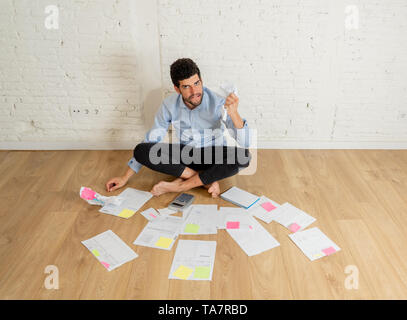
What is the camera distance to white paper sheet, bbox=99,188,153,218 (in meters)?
2.51

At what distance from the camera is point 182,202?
255 cm

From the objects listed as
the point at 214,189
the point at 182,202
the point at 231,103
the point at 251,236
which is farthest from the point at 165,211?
the point at 231,103

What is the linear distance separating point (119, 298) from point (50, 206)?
1026 mm

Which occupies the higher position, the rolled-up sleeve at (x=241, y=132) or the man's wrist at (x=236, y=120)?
the man's wrist at (x=236, y=120)

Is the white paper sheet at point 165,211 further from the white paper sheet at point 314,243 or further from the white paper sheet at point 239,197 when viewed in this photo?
the white paper sheet at point 314,243

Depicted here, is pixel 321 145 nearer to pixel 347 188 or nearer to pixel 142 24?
pixel 347 188

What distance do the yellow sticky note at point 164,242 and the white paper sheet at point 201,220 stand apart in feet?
0.37

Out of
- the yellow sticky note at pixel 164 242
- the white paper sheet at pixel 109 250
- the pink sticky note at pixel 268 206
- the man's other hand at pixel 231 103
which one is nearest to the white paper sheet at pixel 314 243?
the pink sticky note at pixel 268 206

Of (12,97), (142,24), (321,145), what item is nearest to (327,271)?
(321,145)

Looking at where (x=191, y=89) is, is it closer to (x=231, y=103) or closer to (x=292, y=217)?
(x=231, y=103)

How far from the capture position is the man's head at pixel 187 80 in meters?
2.38

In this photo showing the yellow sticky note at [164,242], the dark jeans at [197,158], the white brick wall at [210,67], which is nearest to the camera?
the yellow sticky note at [164,242]

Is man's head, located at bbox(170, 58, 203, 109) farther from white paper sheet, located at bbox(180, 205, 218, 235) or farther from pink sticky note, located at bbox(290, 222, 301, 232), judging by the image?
pink sticky note, located at bbox(290, 222, 301, 232)

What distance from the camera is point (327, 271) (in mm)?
2021
